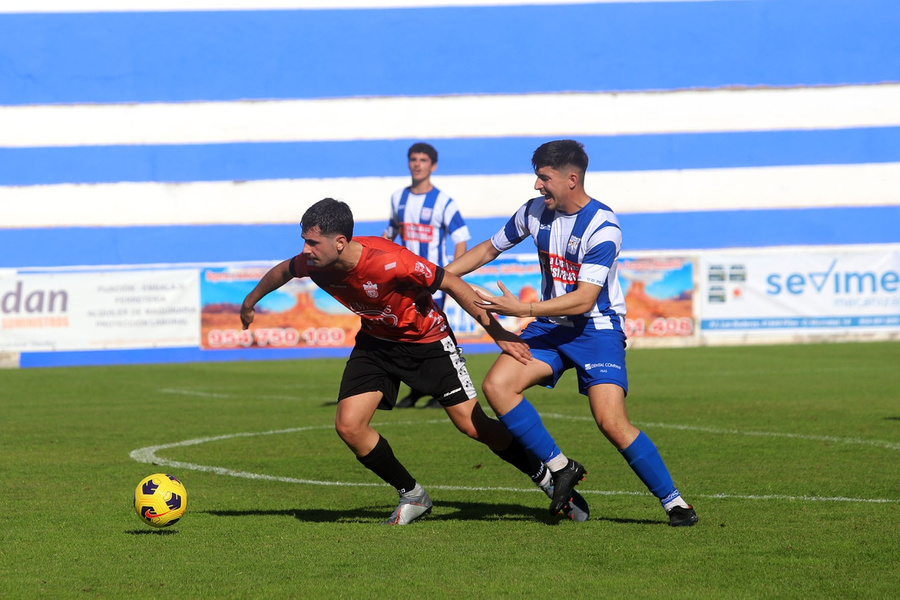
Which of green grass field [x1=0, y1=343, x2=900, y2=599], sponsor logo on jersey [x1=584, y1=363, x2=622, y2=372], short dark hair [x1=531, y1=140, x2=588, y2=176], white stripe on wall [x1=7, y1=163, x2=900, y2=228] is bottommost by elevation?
green grass field [x1=0, y1=343, x2=900, y2=599]

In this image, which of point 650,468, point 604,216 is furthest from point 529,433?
point 604,216

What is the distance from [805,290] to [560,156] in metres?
18.1

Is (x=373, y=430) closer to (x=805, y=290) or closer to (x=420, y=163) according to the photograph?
(x=420, y=163)

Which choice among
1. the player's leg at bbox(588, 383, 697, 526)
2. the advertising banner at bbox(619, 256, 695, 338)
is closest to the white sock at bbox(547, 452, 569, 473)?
the player's leg at bbox(588, 383, 697, 526)

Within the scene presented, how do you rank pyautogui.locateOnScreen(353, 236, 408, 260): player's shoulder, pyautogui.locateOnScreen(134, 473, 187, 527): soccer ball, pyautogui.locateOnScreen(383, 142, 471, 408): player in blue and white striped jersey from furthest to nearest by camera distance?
1. pyautogui.locateOnScreen(383, 142, 471, 408): player in blue and white striped jersey
2. pyautogui.locateOnScreen(353, 236, 408, 260): player's shoulder
3. pyautogui.locateOnScreen(134, 473, 187, 527): soccer ball

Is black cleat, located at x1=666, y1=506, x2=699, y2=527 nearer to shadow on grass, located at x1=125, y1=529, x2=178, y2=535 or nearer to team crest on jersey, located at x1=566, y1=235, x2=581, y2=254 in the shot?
team crest on jersey, located at x1=566, y1=235, x2=581, y2=254

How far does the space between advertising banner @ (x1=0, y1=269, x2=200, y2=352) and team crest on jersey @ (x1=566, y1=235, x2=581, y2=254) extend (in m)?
16.4

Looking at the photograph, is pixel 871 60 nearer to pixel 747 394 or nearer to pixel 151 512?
pixel 747 394

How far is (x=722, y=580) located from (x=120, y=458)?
577cm

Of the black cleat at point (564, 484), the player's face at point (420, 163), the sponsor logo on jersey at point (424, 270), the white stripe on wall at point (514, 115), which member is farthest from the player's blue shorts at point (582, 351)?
the white stripe on wall at point (514, 115)

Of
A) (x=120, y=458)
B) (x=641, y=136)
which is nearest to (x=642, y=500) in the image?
(x=120, y=458)

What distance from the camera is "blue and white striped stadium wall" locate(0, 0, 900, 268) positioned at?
27.1m

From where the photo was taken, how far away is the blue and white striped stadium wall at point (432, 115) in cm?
2709

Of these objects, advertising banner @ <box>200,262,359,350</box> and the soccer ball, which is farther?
advertising banner @ <box>200,262,359,350</box>
